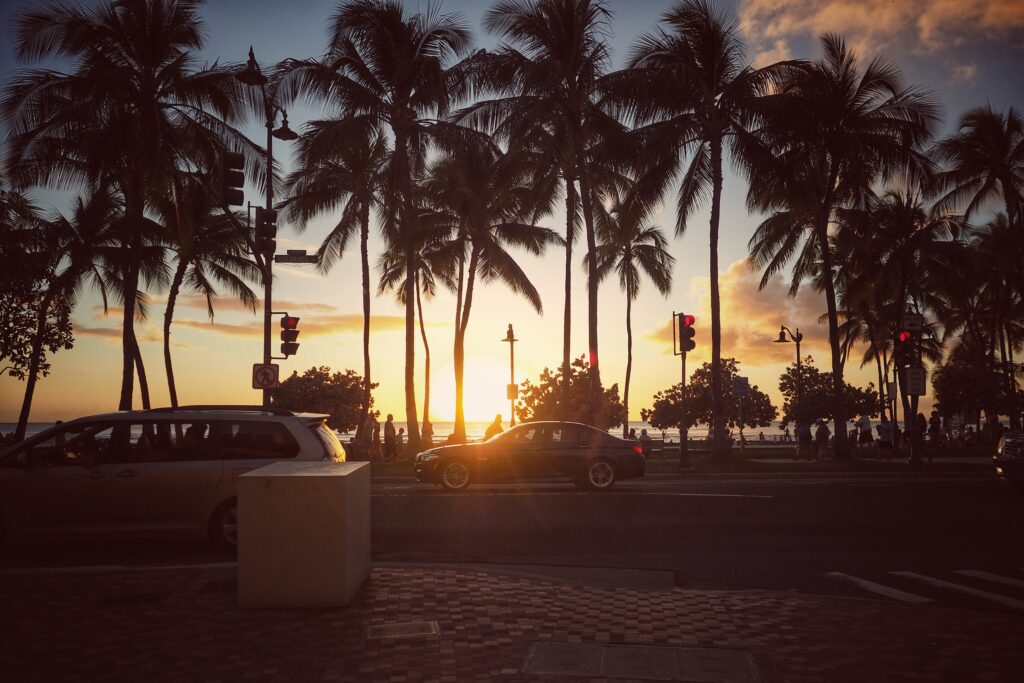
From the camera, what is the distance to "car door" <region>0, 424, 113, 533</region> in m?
9.29

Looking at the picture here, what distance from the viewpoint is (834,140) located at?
1126 inches

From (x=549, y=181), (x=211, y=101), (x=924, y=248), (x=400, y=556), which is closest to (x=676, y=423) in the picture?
(x=924, y=248)

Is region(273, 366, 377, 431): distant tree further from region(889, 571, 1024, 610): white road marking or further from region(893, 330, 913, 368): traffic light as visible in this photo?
region(889, 571, 1024, 610): white road marking

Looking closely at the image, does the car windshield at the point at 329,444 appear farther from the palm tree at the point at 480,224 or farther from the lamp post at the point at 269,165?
the palm tree at the point at 480,224

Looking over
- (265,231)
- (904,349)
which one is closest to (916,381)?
(904,349)

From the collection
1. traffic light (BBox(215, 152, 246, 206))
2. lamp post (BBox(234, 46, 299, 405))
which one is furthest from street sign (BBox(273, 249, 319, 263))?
traffic light (BBox(215, 152, 246, 206))

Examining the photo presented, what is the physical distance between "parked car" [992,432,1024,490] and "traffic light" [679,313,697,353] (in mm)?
8971

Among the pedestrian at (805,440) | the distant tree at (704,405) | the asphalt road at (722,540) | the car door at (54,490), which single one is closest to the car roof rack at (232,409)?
the car door at (54,490)

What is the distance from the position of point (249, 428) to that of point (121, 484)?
1472 millimetres

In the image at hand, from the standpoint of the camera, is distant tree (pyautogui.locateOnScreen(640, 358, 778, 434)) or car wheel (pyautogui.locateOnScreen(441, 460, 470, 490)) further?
distant tree (pyautogui.locateOnScreen(640, 358, 778, 434))

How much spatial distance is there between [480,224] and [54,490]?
27605 mm

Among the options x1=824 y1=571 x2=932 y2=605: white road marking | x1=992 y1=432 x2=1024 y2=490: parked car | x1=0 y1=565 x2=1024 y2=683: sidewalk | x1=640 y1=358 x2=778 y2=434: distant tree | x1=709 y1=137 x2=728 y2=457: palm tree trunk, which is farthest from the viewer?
x1=640 y1=358 x2=778 y2=434: distant tree

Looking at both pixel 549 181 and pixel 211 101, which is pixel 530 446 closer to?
pixel 211 101

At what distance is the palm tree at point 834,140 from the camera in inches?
1070
